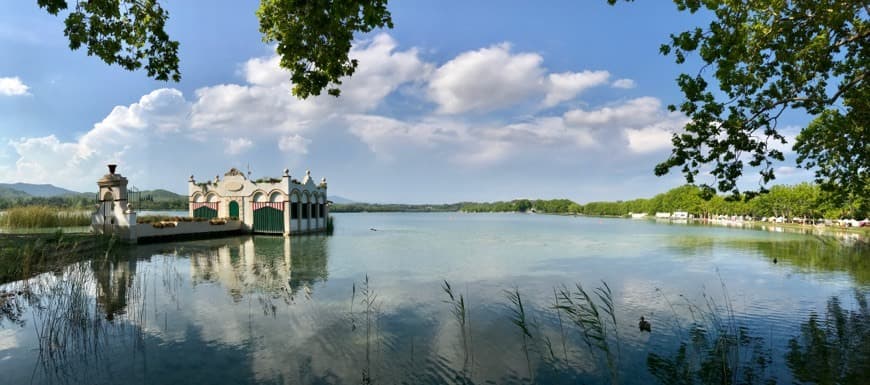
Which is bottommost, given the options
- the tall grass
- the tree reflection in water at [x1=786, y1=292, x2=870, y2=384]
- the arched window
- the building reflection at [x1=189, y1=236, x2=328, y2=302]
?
the tree reflection in water at [x1=786, y1=292, x2=870, y2=384]

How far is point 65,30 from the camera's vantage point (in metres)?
7.45

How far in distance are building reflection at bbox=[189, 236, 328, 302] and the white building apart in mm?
10260

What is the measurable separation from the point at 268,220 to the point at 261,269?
72.5ft

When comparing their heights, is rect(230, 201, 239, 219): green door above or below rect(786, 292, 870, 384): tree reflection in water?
above

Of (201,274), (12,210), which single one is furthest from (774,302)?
(12,210)

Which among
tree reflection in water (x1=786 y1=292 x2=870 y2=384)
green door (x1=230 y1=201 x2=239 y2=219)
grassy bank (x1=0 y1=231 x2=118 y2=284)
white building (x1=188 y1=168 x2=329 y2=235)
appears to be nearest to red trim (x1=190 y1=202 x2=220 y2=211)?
white building (x1=188 y1=168 x2=329 y2=235)

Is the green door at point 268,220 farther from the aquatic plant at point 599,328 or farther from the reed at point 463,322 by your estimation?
the aquatic plant at point 599,328

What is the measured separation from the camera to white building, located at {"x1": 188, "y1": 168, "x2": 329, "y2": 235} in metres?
39.1

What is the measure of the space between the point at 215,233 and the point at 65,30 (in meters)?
31.7

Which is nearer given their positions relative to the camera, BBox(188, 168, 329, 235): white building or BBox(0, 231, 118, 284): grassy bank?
BBox(0, 231, 118, 284): grassy bank

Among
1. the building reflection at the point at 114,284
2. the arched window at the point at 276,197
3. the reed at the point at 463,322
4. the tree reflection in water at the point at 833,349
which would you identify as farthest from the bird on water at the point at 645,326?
the arched window at the point at 276,197

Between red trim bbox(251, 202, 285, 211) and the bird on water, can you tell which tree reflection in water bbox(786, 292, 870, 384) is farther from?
red trim bbox(251, 202, 285, 211)

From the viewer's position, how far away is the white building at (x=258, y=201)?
39.1 m

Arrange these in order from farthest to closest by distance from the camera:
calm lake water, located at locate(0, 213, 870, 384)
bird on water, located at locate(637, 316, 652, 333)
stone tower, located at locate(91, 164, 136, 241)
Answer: stone tower, located at locate(91, 164, 136, 241)
bird on water, located at locate(637, 316, 652, 333)
calm lake water, located at locate(0, 213, 870, 384)
